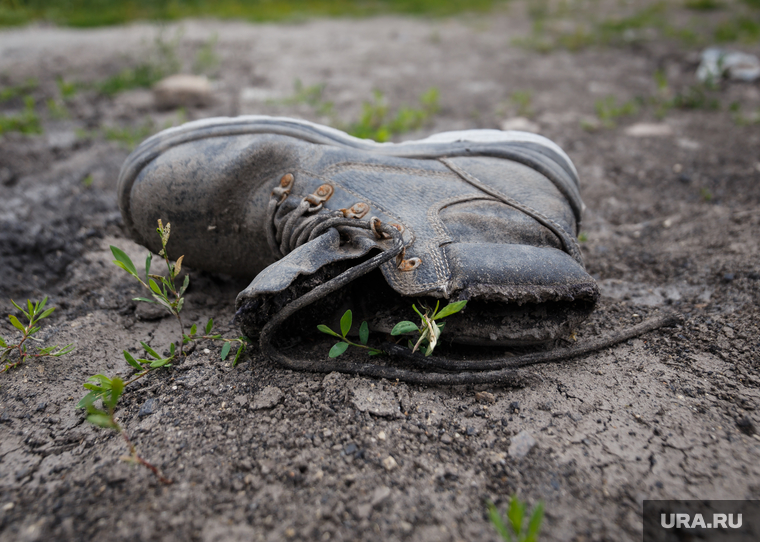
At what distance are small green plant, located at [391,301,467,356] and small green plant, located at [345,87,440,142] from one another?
155 cm

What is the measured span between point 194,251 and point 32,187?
50.8 inches

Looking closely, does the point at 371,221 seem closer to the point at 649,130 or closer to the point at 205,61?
the point at 649,130

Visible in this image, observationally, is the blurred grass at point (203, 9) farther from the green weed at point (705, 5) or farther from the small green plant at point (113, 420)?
the small green plant at point (113, 420)

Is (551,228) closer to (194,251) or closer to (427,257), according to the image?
(427,257)

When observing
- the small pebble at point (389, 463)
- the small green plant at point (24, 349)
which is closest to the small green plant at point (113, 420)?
the small green plant at point (24, 349)

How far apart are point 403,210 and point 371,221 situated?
150 millimetres

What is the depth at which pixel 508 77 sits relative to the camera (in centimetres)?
366

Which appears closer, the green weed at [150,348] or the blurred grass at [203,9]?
the green weed at [150,348]

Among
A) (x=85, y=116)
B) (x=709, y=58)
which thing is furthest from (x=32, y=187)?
(x=709, y=58)

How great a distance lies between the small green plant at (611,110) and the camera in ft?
9.57

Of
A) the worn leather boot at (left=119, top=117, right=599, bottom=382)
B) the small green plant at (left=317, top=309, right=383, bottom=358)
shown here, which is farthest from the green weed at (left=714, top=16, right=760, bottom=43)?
the small green plant at (left=317, top=309, right=383, bottom=358)

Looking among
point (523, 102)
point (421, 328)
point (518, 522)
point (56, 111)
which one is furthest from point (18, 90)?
point (518, 522)

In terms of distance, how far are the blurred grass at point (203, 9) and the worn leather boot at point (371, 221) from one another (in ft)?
14.6

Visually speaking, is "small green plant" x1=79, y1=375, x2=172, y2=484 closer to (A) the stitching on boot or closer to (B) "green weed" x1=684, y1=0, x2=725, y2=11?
(A) the stitching on boot
